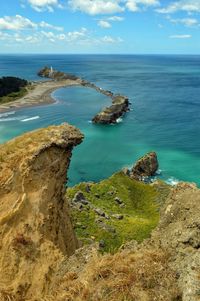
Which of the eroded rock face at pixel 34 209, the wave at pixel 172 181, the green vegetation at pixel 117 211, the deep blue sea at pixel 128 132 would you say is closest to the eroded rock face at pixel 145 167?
the deep blue sea at pixel 128 132

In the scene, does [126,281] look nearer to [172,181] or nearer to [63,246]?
[63,246]

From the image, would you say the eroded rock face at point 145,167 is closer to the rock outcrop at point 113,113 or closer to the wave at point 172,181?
the wave at point 172,181

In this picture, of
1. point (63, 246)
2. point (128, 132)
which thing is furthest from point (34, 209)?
point (128, 132)

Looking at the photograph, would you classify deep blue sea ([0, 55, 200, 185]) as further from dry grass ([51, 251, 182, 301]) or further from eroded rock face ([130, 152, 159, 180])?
dry grass ([51, 251, 182, 301])

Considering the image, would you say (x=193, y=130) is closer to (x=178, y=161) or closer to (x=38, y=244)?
(x=178, y=161)

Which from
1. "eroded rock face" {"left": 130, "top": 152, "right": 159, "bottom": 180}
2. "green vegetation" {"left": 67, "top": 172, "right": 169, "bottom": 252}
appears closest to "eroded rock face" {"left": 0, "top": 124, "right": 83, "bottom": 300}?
"green vegetation" {"left": 67, "top": 172, "right": 169, "bottom": 252}
